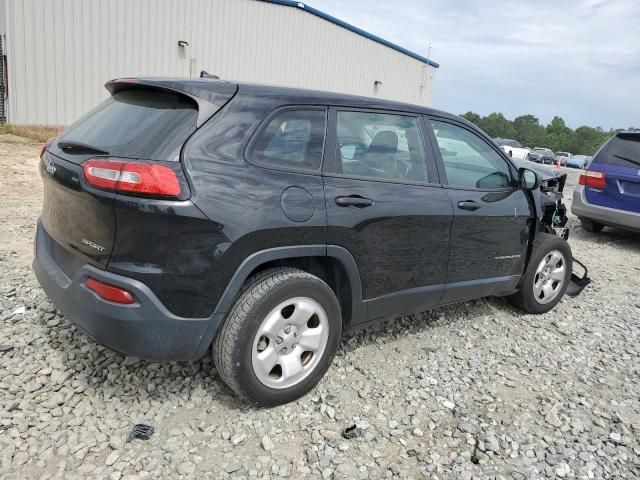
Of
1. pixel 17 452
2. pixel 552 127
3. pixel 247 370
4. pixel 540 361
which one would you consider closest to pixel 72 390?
pixel 17 452

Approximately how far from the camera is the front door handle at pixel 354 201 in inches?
108

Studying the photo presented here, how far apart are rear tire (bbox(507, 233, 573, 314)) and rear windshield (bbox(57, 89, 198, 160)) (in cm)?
306

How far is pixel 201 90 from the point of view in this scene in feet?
8.28

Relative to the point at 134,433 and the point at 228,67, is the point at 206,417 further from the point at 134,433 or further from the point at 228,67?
the point at 228,67

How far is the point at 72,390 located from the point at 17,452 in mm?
479

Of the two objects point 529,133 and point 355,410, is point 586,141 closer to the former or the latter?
point 529,133

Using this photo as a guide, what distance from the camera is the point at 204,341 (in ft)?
8.14

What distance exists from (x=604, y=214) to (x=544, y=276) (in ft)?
11.8

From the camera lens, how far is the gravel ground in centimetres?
239

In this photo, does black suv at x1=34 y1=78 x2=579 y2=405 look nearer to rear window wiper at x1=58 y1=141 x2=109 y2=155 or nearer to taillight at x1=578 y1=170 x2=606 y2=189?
rear window wiper at x1=58 y1=141 x2=109 y2=155

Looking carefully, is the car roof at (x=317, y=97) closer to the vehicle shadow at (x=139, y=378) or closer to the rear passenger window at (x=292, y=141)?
the rear passenger window at (x=292, y=141)

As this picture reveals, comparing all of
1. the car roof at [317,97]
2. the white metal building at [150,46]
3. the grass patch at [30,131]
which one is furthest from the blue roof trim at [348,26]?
the car roof at [317,97]

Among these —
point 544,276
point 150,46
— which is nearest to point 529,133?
point 150,46

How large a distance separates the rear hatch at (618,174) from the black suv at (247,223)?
4.64m
